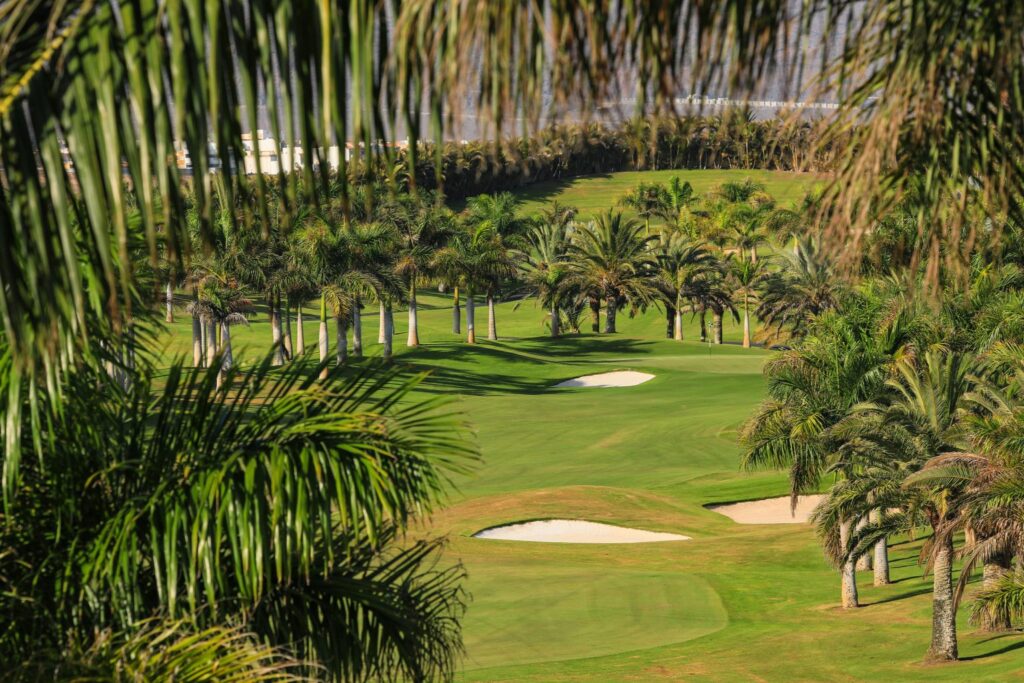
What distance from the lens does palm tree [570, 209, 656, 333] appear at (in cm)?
8489

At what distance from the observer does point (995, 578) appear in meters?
25.1

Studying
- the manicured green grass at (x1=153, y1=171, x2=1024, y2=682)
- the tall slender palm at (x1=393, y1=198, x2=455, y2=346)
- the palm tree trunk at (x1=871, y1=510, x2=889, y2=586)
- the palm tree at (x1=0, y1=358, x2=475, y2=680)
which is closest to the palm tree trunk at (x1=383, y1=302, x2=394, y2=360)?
the tall slender palm at (x1=393, y1=198, x2=455, y2=346)

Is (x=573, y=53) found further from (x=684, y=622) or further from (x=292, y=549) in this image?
(x=684, y=622)

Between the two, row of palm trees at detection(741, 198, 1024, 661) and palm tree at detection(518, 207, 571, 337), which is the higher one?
palm tree at detection(518, 207, 571, 337)

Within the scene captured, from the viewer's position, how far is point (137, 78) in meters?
2.51

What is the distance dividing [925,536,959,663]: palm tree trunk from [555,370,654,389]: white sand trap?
41.3 metres

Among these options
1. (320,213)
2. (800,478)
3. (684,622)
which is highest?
(320,213)

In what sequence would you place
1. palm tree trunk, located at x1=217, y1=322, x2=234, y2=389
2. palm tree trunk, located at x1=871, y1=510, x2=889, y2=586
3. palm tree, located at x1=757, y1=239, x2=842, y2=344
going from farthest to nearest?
palm tree, located at x1=757, y1=239, x2=842, y2=344 → palm tree trunk, located at x1=871, y1=510, x2=889, y2=586 → palm tree trunk, located at x1=217, y1=322, x2=234, y2=389

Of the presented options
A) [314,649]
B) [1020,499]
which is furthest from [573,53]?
[1020,499]

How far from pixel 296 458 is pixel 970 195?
3584mm

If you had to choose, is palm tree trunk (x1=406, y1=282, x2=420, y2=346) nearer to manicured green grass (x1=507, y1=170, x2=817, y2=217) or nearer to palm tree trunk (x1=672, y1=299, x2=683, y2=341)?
palm tree trunk (x1=672, y1=299, x2=683, y2=341)

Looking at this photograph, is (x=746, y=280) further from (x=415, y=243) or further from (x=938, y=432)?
(x=938, y=432)

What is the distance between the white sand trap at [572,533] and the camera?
114ft

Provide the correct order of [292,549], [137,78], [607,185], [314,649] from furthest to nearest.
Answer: [607,185] < [314,649] < [292,549] < [137,78]
